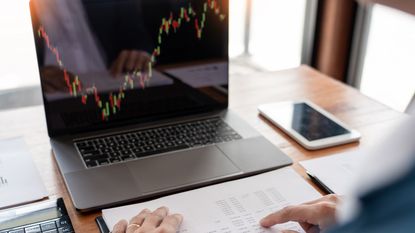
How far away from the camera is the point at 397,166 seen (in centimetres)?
31

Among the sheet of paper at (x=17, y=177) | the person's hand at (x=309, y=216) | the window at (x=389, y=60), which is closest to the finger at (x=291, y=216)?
the person's hand at (x=309, y=216)

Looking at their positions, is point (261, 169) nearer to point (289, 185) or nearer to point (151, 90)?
point (289, 185)

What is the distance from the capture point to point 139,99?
1.18 meters

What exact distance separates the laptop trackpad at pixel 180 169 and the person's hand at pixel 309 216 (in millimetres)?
188

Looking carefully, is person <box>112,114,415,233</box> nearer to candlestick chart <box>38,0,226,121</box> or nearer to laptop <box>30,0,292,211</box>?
laptop <box>30,0,292,211</box>

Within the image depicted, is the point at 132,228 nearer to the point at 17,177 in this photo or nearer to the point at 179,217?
the point at 179,217

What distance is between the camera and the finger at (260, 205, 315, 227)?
2.69 feet

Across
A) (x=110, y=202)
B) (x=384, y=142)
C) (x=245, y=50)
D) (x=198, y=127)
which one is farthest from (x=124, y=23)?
(x=245, y=50)

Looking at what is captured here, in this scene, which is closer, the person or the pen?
the person

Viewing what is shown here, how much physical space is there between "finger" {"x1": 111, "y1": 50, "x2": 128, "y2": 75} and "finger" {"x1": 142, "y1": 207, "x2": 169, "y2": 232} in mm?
393

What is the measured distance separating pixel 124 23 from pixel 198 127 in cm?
30

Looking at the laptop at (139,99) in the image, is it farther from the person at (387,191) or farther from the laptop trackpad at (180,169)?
the person at (387,191)

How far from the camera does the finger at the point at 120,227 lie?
811mm

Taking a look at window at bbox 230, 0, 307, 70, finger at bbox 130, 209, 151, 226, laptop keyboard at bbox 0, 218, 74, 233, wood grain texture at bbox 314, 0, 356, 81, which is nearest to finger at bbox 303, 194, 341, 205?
finger at bbox 130, 209, 151, 226
